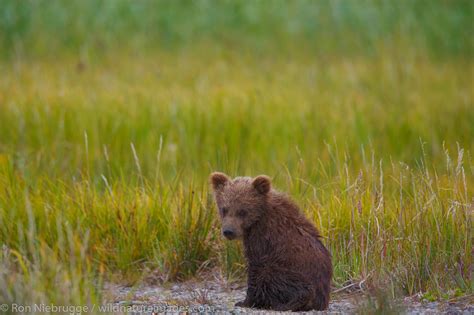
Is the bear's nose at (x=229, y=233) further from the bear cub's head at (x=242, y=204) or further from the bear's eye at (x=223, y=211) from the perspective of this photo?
the bear's eye at (x=223, y=211)

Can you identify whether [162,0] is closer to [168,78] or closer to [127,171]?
[168,78]

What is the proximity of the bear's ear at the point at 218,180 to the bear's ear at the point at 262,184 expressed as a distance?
0.23 metres

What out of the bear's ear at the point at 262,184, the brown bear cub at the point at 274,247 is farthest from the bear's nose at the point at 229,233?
the bear's ear at the point at 262,184

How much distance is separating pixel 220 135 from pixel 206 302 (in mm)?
4793

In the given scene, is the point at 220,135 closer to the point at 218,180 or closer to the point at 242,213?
the point at 218,180

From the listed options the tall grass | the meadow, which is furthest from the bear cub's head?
the tall grass

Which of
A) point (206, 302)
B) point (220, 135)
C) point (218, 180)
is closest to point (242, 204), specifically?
point (218, 180)

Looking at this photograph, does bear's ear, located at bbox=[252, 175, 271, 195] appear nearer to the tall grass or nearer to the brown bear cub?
the brown bear cub

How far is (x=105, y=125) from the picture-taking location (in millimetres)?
10938

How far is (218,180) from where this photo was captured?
21.4 feet

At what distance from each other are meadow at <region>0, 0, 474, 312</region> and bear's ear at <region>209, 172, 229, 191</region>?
2.43 ft

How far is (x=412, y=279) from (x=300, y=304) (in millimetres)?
875

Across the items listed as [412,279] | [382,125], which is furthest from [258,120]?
[412,279]

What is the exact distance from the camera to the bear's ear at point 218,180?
21.3 feet
